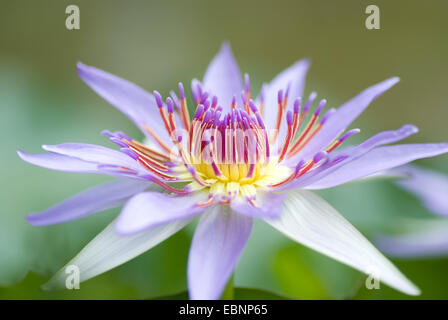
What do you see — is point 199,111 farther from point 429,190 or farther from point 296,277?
point 429,190

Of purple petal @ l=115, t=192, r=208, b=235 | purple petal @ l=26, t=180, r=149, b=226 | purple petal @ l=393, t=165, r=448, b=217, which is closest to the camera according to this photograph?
purple petal @ l=115, t=192, r=208, b=235

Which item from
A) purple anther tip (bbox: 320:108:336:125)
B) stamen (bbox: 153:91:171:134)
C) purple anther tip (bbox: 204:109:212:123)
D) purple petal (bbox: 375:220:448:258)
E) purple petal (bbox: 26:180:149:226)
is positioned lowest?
purple petal (bbox: 375:220:448:258)

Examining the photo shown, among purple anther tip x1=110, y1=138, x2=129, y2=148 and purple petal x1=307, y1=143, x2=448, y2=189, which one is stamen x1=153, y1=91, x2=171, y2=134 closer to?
purple anther tip x1=110, y1=138, x2=129, y2=148

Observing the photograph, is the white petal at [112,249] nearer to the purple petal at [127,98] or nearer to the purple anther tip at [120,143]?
the purple anther tip at [120,143]

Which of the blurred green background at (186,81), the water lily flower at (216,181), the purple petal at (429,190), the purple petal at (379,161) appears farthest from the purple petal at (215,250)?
the purple petal at (429,190)

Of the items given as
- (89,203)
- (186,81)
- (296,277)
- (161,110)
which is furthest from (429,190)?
(186,81)

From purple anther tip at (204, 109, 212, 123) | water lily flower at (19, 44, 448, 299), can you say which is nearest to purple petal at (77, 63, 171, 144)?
water lily flower at (19, 44, 448, 299)

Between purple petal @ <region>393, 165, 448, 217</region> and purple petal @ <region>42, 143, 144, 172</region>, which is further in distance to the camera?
purple petal @ <region>393, 165, 448, 217</region>
